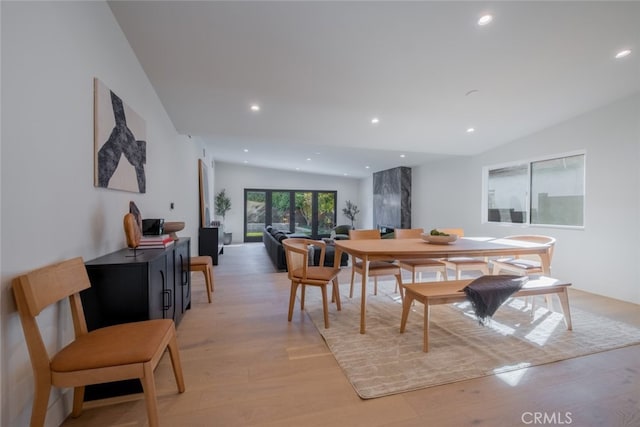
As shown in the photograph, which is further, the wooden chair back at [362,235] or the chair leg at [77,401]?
the wooden chair back at [362,235]

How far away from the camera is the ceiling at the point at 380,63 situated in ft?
6.91

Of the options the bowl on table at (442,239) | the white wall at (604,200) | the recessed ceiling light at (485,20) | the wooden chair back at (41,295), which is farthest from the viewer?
the white wall at (604,200)

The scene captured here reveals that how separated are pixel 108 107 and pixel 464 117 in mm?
4195

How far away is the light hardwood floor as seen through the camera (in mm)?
1461

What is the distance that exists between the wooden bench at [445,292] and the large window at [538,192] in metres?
2.29

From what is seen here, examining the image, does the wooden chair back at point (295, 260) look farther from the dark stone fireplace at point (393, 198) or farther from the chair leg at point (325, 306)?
the dark stone fireplace at point (393, 198)

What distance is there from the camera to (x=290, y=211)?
33.1 ft

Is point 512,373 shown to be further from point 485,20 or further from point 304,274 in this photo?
point 485,20

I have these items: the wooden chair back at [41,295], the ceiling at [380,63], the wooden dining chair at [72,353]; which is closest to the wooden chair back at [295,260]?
the wooden dining chair at [72,353]

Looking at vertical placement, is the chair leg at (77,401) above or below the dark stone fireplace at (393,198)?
below

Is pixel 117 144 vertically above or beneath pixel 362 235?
above

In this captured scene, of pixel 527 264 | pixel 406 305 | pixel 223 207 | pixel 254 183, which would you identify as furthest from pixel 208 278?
pixel 254 183

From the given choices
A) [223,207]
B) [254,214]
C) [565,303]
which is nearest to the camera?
[565,303]

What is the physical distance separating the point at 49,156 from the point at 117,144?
0.82 metres
